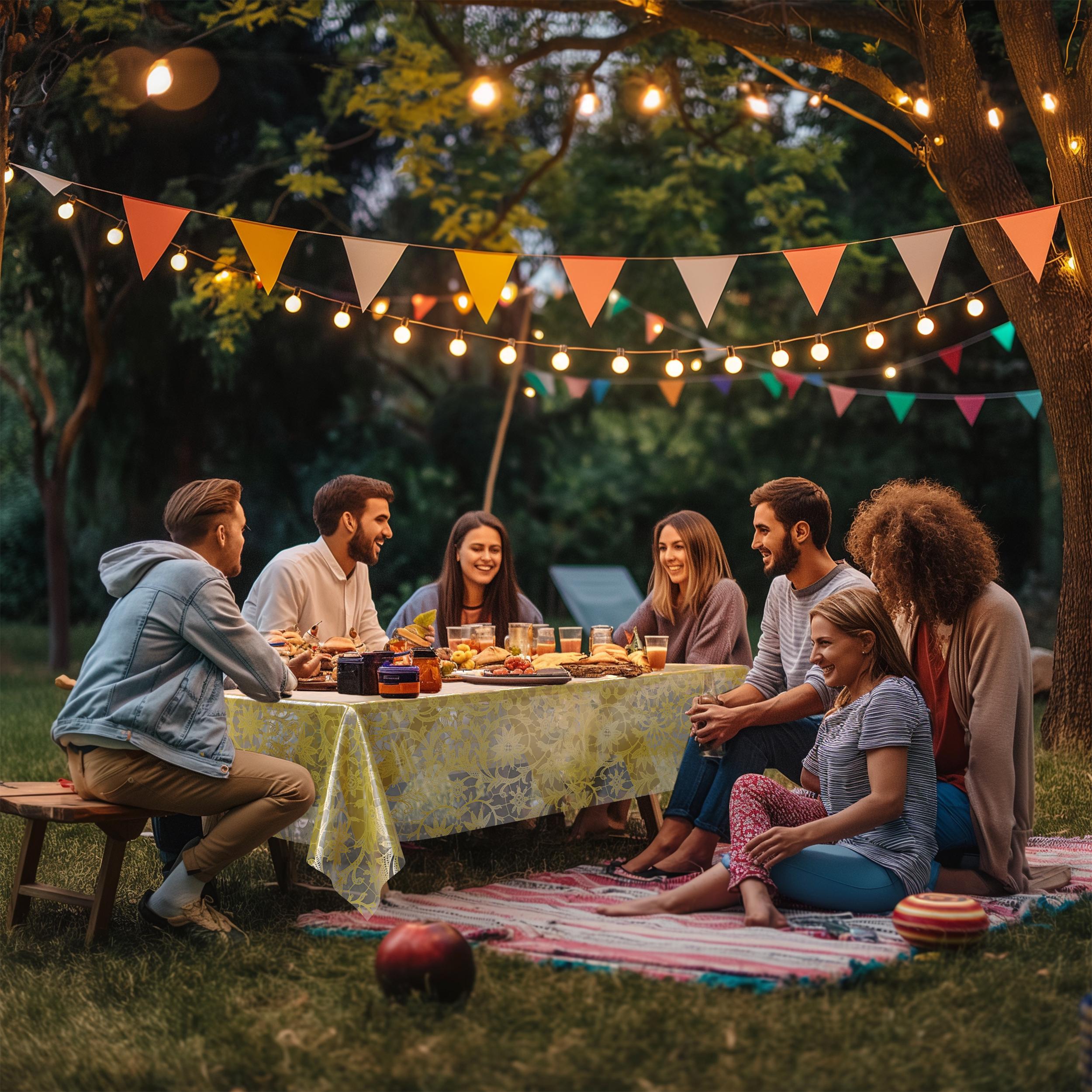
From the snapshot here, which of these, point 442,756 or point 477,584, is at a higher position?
point 477,584

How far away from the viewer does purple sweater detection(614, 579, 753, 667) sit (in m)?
4.89

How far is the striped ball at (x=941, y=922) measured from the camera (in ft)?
10.3

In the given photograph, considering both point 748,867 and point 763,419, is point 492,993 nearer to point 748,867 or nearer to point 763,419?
point 748,867

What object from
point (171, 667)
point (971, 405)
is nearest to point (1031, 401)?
point (971, 405)

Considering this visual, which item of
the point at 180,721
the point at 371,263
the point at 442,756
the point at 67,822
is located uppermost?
the point at 371,263

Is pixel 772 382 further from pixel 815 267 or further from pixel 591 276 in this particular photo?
pixel 591 276

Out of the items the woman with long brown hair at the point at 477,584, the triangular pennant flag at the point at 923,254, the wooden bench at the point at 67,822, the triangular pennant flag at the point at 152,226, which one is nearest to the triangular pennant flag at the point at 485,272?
the woman with long brown hair at the point at 477,584

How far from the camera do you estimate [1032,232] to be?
4.96 meters

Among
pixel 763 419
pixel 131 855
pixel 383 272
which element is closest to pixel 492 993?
pixel 131 855

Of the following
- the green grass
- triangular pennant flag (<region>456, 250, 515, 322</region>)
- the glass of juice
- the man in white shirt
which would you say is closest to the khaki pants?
the green grass

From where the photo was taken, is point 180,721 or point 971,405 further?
point 971,405

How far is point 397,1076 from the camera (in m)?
2.48

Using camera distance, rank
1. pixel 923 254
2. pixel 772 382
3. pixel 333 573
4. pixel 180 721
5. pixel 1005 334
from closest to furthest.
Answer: pixel 180 721 < pixel 333 573 < pixel 923 254 < pixel 1005 334 < pixel 772 382

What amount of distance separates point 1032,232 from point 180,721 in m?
3.83
